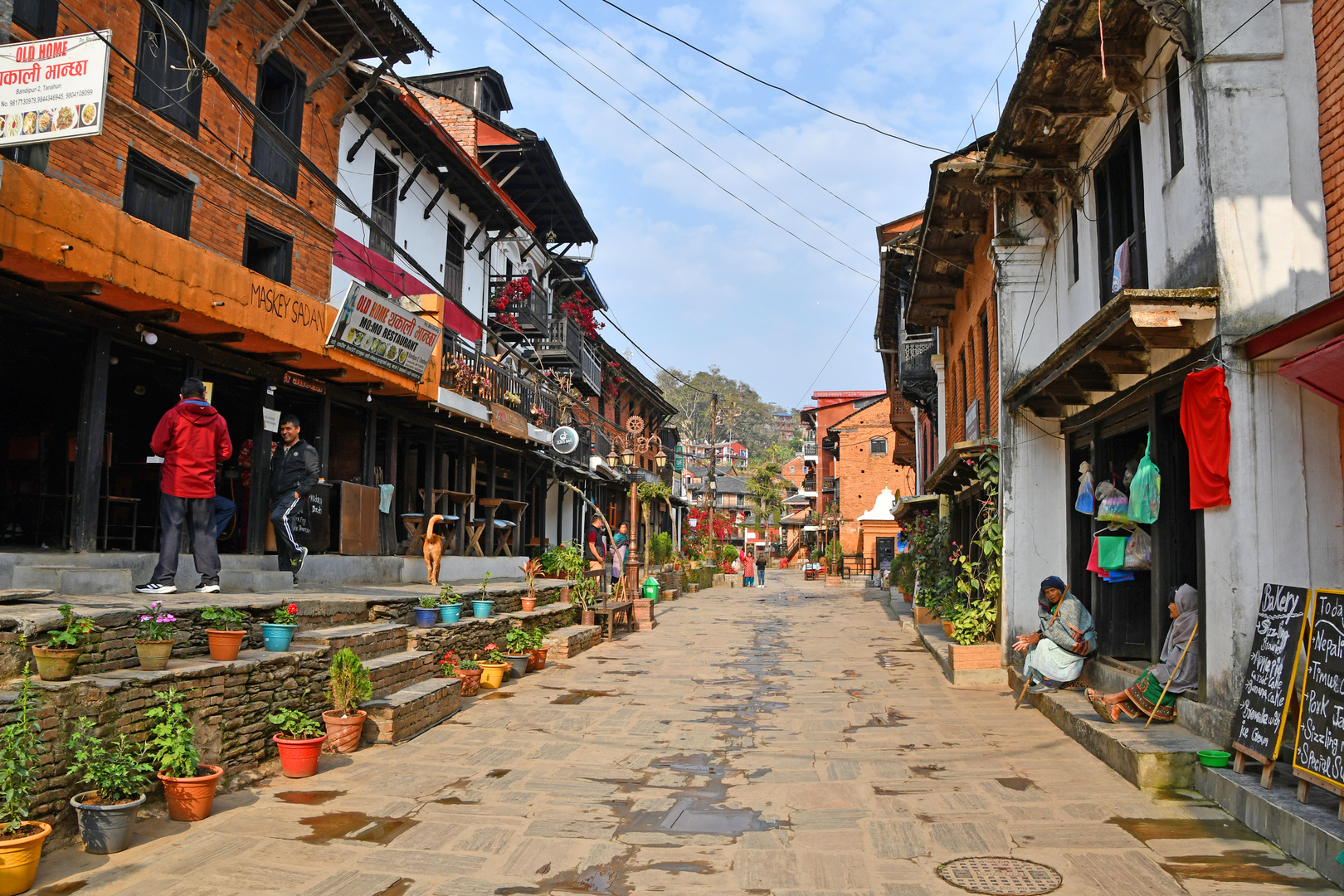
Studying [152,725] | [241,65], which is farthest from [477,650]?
[241,65]

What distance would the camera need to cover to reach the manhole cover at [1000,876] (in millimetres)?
4516

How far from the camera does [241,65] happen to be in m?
12.4

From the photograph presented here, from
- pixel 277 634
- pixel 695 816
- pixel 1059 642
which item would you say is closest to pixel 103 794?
pixel 277 634

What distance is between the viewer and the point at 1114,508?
864 centimetres

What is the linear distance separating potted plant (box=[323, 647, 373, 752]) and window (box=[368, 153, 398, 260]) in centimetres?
1038

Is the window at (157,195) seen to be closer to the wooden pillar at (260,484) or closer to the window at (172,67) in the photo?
the window at (172,67)

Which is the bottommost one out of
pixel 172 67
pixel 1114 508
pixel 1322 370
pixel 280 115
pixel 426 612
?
pixel 426 612

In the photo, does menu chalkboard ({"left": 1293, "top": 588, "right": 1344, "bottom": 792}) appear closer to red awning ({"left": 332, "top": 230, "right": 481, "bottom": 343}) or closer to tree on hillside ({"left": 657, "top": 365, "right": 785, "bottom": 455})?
red awning ({"left": 332, "top": 230, "right": 481, "bottom": 343})

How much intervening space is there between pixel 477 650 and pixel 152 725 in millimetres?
5382

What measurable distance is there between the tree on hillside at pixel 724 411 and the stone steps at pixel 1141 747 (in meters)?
79.6

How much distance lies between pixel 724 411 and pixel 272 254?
89731mm

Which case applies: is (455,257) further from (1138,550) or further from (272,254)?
(1138,550)

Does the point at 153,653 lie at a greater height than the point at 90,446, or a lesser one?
lesser

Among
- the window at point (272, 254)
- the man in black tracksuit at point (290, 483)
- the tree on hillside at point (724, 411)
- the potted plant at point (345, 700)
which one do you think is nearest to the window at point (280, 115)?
the window at point (272, 254)
